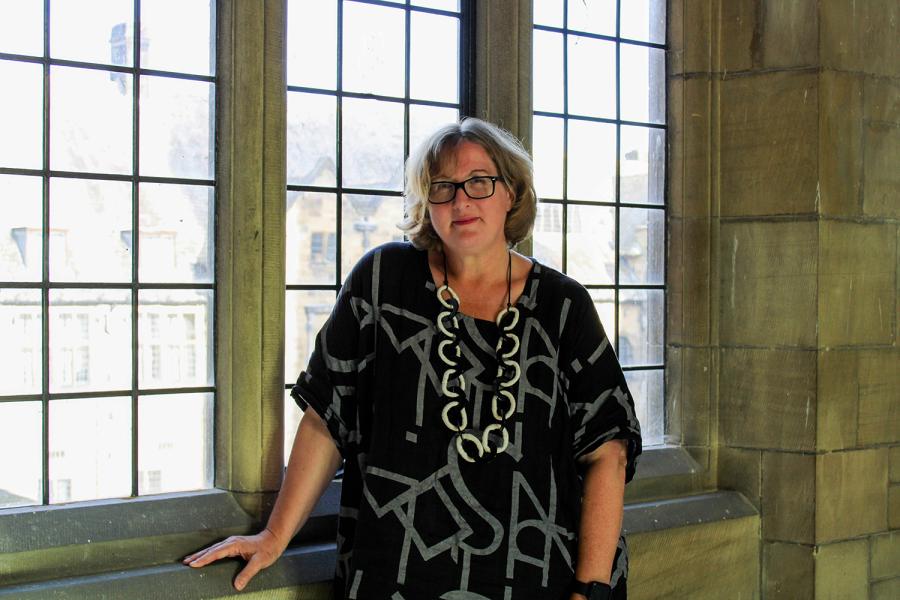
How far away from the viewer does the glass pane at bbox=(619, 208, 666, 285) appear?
3521 mm

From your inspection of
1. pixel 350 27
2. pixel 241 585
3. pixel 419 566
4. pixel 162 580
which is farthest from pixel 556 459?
pixel 350 27

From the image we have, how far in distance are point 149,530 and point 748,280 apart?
1.94 metres

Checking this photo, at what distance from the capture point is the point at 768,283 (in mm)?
3412

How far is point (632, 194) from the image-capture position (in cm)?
354

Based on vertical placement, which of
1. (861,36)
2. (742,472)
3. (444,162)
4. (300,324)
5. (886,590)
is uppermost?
(861,36)

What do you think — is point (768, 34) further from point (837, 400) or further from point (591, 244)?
point (837, 400)

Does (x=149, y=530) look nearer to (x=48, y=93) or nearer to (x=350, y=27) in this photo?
(x=48, y=93)

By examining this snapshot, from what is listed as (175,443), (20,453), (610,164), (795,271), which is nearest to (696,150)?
(610,164)

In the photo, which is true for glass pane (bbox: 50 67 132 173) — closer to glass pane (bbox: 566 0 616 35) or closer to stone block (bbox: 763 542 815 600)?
glass pane (bbox: 566 0 616 35)

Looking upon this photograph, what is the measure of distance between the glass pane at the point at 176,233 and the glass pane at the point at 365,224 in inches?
14.5

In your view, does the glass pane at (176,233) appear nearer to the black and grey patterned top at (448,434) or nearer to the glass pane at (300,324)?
the glass pane at (300,324)

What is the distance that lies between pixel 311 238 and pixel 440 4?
2.52ft

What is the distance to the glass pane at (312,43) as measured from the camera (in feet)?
9.22

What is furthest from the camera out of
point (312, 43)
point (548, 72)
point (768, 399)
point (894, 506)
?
point (894, 506)
